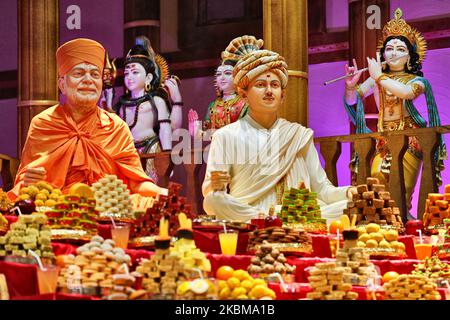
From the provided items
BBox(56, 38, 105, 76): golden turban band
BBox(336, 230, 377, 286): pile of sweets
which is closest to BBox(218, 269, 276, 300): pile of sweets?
BBox(336, 230, 377, 286): pile of sweets

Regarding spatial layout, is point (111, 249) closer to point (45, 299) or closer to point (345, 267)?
point (45, 299)

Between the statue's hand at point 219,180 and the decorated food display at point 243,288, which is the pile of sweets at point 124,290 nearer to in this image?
the decorated food display at point 243,288

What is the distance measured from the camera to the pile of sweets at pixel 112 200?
855 cm

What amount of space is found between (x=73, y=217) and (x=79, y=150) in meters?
1.79

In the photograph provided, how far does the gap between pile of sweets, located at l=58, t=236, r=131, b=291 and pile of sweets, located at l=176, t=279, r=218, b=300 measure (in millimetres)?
336

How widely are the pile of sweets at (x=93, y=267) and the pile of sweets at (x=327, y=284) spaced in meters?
0.86

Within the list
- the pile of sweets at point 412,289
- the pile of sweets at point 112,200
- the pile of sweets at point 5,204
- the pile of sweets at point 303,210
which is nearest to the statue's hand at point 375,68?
the pile of sweets at point 303,210

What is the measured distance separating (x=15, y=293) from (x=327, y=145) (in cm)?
460

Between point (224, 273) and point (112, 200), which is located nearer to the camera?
point (224, 273)

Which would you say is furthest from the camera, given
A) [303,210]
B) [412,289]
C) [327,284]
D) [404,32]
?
[404,32]

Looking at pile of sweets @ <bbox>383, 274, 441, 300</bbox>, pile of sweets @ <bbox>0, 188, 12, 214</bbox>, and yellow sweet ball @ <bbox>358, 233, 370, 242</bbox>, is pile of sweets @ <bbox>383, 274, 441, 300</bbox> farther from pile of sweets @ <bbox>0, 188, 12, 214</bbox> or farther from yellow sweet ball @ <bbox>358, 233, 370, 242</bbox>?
pile of sweets @ <bbox>0, 188, 12, 214</bbox>

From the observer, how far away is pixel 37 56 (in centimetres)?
1224

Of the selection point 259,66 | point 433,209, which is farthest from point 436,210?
point 259,66

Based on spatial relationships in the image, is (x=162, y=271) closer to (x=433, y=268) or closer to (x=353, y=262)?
(x=353, y=262)
